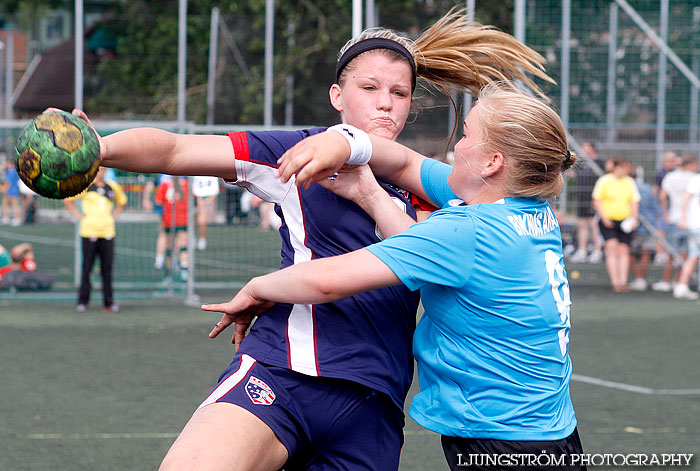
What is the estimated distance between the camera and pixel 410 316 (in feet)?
10.3

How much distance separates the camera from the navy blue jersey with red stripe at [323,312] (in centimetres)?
296

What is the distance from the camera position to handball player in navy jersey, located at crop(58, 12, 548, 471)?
2824 mm

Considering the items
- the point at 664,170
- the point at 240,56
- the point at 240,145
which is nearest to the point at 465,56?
the point at 240,145

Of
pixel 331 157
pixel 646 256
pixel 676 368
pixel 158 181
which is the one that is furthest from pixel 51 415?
pixel 646 256

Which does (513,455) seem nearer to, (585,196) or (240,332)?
(240,332)

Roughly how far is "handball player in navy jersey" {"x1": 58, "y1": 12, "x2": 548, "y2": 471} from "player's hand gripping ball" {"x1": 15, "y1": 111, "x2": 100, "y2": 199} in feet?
0.82

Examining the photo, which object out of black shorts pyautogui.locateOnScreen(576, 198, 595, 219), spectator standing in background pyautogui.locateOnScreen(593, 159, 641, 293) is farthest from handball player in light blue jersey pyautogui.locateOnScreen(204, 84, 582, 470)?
black shorts pyautogui.locateOnScreen(576, 198, 595, 219)

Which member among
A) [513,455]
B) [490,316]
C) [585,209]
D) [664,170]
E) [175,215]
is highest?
[664,170]

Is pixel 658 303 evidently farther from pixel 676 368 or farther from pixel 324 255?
pixel 324 255

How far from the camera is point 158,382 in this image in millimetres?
7934

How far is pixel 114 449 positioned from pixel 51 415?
104 centimetres

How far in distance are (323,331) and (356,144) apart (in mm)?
624

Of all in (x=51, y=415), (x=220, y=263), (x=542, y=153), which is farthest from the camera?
(x=220, y=263)

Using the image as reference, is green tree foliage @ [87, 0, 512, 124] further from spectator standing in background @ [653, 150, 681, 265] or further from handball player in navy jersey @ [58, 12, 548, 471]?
handball player in navy jersey @ [58, 12, 548, 471]
